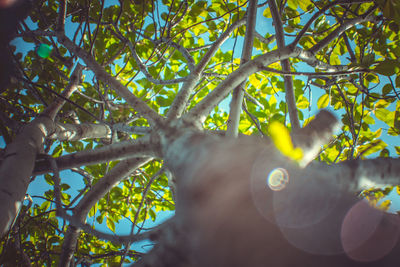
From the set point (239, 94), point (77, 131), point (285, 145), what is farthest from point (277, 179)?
point (77, 131)

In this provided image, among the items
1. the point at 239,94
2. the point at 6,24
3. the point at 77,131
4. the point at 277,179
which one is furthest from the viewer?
the point at 77,131

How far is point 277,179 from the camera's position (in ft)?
1.72

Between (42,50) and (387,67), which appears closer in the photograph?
(387,67)

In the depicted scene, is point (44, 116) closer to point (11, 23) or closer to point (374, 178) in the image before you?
point (11, 23)

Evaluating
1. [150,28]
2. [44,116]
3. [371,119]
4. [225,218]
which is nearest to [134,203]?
[44,116]

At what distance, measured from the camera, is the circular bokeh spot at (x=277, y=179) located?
0.49 meters

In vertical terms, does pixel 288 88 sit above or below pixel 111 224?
above

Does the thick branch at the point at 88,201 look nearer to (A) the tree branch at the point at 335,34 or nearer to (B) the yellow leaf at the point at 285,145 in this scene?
(B) the yellow leaf at the point at 285,145

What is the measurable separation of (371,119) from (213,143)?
2.53m

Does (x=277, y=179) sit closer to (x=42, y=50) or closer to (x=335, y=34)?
(x=335, y=34)

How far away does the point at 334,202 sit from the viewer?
0.50 metres

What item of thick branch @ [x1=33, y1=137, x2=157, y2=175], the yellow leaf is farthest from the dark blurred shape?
the yellow leaf

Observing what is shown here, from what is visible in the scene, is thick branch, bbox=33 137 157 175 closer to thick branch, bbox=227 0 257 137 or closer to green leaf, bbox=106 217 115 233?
thick branch, bbox=227 0 257 137

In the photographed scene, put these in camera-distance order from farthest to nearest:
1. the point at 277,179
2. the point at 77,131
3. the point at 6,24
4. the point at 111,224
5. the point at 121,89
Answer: the point at 111,224 < the point at 77,131 < the point at 121,89 < the point at 6,24 < the point at 277,179
